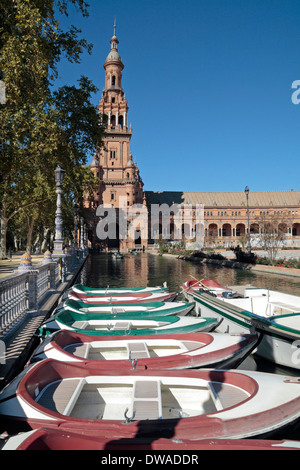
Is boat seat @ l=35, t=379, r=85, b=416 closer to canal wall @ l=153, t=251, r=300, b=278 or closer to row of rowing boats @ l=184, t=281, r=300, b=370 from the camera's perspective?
row of rowing boats @ l=184, t=281, r=300, b=370

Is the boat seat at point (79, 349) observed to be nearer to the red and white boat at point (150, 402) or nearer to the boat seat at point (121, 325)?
the red and white boat at point (150, 402)

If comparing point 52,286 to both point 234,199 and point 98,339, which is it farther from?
point 234,199

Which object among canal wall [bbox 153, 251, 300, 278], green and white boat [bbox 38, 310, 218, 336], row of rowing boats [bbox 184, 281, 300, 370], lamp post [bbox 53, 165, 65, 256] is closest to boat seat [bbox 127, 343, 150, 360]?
green and white boat [bbox 38, 310, 218, 336]

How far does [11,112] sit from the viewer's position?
15156 mm

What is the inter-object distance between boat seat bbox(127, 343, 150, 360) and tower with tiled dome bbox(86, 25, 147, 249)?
64.9m

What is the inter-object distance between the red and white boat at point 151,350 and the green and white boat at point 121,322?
77cm

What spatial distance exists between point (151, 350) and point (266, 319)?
10.5ft

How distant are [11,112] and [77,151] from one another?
6957mm

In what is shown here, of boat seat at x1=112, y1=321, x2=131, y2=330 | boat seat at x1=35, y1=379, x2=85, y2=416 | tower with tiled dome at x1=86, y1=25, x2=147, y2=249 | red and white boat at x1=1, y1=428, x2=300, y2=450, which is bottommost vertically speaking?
boat seat at x1=112, y1=321, x2=131, y2=330

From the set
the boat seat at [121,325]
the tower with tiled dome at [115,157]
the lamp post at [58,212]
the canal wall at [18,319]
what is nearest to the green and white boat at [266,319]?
the boat seat at [121,325]

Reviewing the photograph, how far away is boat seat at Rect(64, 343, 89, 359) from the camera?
19.6ft

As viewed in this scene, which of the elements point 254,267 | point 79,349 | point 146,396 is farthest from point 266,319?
point 254,267

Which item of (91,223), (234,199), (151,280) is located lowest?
(151,280)

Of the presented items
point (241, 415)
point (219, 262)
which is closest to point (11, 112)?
point (241, 415)
